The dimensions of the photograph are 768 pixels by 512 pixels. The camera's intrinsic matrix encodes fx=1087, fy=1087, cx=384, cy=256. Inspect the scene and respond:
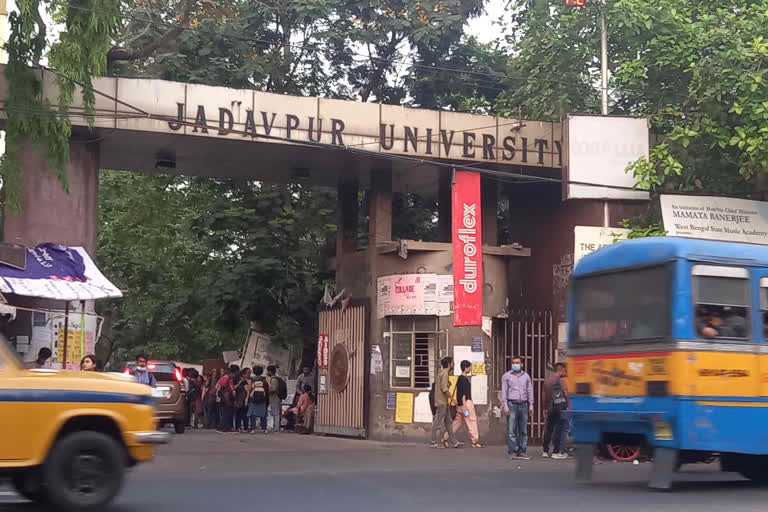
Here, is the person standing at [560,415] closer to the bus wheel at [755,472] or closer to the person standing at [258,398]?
the bus wheel at [755,472]

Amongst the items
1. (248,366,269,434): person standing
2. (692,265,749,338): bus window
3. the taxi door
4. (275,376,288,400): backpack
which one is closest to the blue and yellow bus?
(692,265,749,338): bus window

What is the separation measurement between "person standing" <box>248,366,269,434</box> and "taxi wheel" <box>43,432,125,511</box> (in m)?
16.1

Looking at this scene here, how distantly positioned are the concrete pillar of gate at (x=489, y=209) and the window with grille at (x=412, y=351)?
2.80 m

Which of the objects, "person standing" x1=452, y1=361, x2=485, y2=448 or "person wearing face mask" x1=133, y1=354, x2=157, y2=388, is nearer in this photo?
"person wearing face mask" x1=133, y1=354, x2=157, y2=388

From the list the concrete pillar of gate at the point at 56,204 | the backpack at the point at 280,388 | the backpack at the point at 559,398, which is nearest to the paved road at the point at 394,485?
the backpack at the point at 559,398

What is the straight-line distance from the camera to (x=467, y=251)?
22.9 meters

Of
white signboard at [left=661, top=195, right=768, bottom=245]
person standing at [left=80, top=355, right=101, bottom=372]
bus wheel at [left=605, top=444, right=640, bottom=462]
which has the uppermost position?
white signboard at [left=661, top=195, right=768, bottom=245]

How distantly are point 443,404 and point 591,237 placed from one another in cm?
450

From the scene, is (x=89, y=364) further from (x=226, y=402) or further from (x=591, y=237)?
(x=226, y=402)

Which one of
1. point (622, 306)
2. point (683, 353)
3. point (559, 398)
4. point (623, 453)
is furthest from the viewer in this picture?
point (559, 398)

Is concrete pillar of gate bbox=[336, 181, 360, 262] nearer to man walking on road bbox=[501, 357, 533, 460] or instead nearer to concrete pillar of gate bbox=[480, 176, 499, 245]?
concrete pillar of gate bbox=[480, 176, 499, 245]

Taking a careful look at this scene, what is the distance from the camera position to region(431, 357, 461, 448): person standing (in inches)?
831

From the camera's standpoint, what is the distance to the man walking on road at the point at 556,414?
19.1m

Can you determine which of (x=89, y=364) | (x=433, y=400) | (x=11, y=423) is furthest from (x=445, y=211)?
(x=11, y=423)
